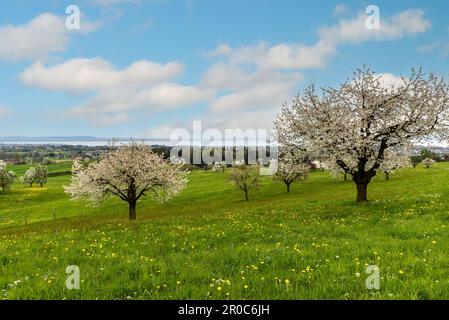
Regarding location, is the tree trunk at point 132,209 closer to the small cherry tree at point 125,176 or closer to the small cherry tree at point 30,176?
the small cherry tree at point 125,176

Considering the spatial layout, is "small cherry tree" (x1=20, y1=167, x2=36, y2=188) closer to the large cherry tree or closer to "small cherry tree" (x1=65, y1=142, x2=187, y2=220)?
"small cherry tree" (x1=65, y1=142, x2=187, y2=220)

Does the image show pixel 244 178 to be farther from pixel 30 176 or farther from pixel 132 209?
pixel 30 176


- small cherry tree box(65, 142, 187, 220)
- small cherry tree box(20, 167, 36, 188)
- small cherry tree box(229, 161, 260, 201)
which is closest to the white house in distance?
small cherry tree box(229, 161, 260, 201)

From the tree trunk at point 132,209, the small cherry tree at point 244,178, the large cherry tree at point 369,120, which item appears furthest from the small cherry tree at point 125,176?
the small cherry tree at point 244,178

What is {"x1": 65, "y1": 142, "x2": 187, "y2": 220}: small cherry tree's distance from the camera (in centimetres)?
4759

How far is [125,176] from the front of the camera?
47625 mm

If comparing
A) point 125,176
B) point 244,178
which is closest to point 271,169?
point 244,178

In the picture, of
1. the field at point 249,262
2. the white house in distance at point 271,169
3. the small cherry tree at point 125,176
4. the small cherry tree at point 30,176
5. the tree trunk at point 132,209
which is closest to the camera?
the field at point 249,262

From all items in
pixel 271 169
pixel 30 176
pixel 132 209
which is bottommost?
pixel 132 209

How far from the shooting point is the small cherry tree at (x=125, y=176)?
47594 millimetres

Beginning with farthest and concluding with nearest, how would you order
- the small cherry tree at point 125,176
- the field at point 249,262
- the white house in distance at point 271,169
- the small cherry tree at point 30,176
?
A: the small cherry tree at point 30,176 < the white house in distance at point 271,169 < the small cherry tree at point 125,176 < the field at point 249,262

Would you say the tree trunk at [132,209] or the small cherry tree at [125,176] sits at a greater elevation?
the small cherry tree at [125,176]

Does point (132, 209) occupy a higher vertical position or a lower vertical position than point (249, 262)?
lower
